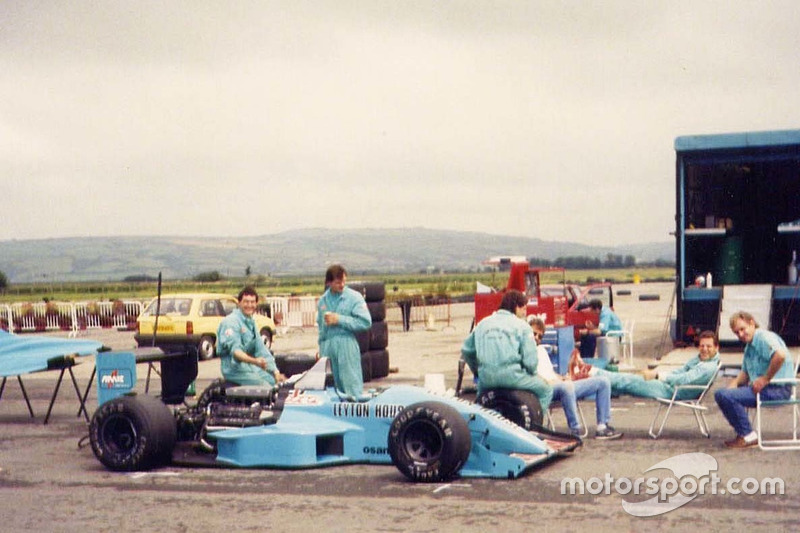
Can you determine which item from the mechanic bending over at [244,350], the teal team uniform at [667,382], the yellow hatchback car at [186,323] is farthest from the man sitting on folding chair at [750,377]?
the yellow hatchback car at [186,323]

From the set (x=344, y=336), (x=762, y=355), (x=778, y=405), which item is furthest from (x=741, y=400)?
(x=344, y=336)

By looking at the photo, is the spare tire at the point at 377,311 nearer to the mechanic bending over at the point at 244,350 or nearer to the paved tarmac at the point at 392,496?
the paved tarmac at the point at 392,496

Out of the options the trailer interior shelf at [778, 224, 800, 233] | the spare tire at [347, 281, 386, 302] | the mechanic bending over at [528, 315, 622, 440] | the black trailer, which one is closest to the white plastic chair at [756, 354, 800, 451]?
the mechanic bending over at [528, 315, 622, 440]

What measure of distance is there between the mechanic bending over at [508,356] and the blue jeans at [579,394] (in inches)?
31.3

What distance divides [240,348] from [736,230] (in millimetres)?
15443

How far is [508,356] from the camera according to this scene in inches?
367

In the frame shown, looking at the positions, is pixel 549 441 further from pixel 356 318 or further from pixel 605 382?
pixel 356 318

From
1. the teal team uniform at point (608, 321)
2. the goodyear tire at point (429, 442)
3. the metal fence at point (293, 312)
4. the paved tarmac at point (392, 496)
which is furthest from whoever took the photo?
the metal fence at point (293, 312)

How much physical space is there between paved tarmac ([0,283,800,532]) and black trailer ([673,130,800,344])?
380 inches

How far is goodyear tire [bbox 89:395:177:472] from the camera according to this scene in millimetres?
9133

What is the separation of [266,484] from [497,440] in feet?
6.32

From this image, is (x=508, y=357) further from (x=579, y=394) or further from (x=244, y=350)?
(x=244, y=350)

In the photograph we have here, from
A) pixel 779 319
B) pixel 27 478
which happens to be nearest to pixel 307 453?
pixel 27 478

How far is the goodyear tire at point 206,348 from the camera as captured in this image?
2459 centimetres
